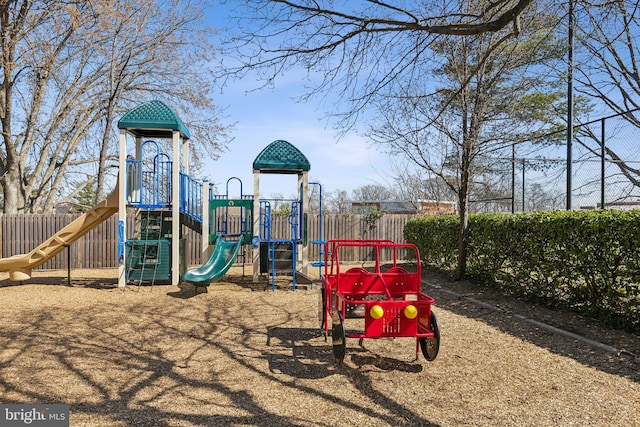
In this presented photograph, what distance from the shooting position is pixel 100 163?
53.7 ft

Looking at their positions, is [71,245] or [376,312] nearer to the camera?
[376,312]

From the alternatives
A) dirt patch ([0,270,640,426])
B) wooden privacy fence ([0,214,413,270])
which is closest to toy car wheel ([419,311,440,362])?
dirt patch ([0,270,640,426])

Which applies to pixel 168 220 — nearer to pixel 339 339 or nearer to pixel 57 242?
pixel 57 242

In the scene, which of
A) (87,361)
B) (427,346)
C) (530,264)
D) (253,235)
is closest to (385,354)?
(427,346)

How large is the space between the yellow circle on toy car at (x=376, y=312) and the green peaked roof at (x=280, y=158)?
6200 millimetres

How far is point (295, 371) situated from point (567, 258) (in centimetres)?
A: 446

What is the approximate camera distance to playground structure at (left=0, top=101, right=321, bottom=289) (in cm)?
920

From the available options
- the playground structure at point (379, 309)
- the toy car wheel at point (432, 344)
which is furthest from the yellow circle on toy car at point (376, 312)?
the toy car wheel at point (432, 344)

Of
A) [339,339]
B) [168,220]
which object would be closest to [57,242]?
[168,220]

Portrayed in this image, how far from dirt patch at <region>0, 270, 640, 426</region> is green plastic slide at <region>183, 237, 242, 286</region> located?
Answer: 0.85 metres

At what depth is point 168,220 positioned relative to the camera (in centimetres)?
1003

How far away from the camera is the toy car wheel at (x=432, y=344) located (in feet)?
13.7

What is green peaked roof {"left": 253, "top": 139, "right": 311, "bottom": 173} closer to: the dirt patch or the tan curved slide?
the tan curved slide

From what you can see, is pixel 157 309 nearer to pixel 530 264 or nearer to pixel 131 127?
pixel 131 127
